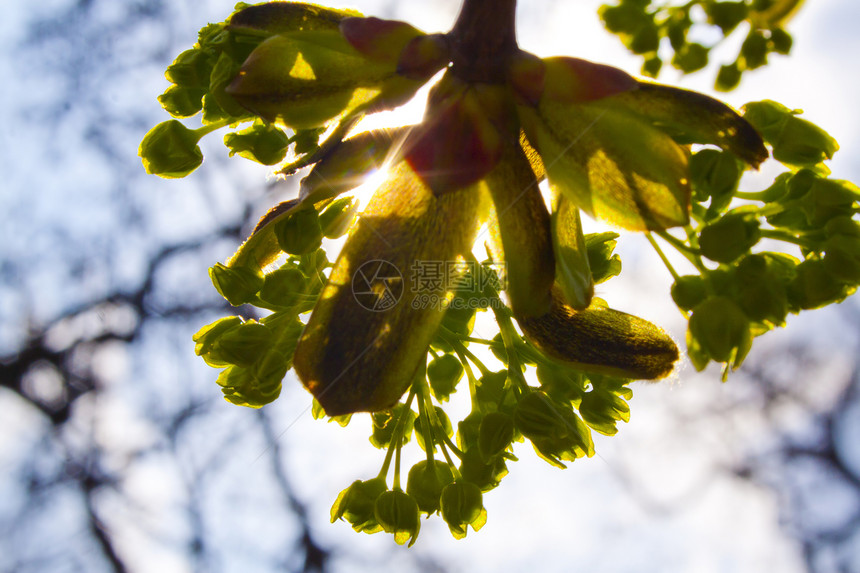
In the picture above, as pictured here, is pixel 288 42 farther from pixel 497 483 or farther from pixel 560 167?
pixel 497 483

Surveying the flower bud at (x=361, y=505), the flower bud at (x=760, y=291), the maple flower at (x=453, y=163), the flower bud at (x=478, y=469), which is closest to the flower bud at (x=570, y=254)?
the maple flower at (x=453, y=163)

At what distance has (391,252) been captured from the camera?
47 centimetres

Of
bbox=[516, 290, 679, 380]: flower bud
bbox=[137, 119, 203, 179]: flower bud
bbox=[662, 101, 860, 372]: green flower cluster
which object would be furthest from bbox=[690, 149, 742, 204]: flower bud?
bbox=[137, 119, 203, 179]: flower bud

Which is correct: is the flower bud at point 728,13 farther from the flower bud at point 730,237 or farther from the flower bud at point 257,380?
the flower bud at point 257,380

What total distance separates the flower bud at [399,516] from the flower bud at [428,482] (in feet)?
0.06

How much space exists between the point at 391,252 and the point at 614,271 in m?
0.32

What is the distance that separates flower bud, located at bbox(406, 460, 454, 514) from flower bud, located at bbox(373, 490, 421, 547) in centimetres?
2

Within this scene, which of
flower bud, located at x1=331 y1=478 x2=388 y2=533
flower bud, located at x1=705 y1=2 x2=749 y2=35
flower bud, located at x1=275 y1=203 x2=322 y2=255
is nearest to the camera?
flower bud, located at x1=705 y1=2 x2=749 y2=35

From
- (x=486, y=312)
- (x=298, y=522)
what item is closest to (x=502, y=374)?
(x=486, y=312)

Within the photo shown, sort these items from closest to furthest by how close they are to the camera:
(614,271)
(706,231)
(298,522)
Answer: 1. (706,231)
2. (614,271)
3. (298,522)

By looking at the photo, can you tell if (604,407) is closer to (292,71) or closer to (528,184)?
(528,184)

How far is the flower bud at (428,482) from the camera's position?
0.65m

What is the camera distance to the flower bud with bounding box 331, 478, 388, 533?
67 cm

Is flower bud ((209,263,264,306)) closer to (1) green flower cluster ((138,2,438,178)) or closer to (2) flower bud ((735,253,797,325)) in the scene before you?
(1) green flower cluster ((138,2,438,178))
